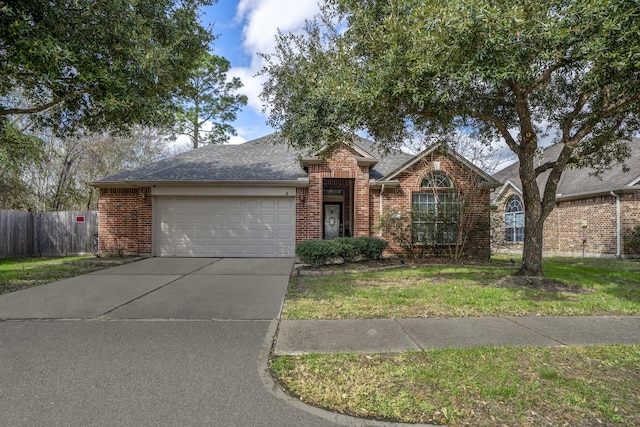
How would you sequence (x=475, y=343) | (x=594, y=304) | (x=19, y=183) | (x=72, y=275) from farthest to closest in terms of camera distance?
(x=19, y=183), (x=72, y=275), (x=594, y=304), (x=475, y=343)

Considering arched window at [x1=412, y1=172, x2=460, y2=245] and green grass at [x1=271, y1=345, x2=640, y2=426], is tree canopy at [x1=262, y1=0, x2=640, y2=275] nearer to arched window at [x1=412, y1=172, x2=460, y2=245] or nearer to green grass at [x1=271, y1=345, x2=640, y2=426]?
arched window at [x1=412, y1=172, x2=460, y2=245]

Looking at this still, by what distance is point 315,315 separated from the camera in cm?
516

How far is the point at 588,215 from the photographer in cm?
1481

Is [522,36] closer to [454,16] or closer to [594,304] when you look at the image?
[454,16]

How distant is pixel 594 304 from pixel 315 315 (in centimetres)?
457

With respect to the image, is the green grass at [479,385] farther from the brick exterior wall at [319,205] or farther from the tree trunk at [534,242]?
the brick exterior wall at [319,205]

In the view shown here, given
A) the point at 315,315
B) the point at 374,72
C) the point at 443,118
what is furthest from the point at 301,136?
the point at 315,315

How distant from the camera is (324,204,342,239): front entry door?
15242 mm

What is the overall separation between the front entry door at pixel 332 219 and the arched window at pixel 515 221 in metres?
9.07

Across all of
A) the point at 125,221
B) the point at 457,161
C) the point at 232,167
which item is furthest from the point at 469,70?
the point at 125,221

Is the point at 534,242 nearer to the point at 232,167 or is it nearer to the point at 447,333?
the point at 447,333

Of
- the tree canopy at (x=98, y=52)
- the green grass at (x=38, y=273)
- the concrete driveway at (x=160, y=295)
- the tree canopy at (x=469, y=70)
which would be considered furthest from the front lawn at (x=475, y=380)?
the green grass at (x=38, y=273)

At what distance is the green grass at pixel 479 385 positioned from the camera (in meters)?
2.62

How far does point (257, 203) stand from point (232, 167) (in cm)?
216
